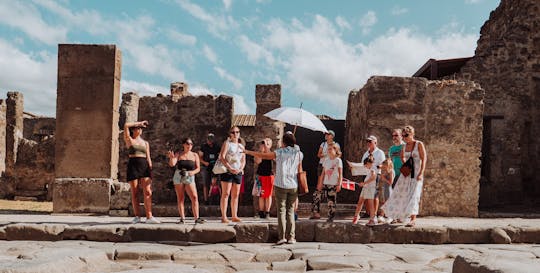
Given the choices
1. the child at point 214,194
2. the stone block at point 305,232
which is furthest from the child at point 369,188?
the child at point 214,194

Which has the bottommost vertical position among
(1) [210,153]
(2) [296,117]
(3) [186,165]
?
(3) [186,165]

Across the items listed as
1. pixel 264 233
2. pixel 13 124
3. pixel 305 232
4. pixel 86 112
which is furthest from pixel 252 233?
pixel 13 124

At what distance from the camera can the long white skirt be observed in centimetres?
746

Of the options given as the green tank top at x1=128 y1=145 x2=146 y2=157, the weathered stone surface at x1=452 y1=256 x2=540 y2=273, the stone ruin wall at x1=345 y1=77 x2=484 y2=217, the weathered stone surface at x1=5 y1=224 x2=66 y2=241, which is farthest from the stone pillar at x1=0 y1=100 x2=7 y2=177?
the weathered stone surface at x1=452 y1=256 x2=540 y2=273

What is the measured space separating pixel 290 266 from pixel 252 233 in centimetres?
186

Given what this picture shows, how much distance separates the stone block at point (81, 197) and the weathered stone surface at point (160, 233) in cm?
299

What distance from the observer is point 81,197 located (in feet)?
31.9

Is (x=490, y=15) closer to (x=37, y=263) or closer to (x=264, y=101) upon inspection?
(x=264, y=101)

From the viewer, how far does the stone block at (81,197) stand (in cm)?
971

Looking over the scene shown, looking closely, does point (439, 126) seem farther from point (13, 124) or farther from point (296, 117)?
point (13, 124)

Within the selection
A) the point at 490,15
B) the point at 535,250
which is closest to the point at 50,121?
the point at 490,15

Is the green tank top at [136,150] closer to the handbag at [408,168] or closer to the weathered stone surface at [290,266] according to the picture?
the weathered stone surface at [290,266]

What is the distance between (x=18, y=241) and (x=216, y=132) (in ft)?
17.9

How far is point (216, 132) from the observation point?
38.0 feet
